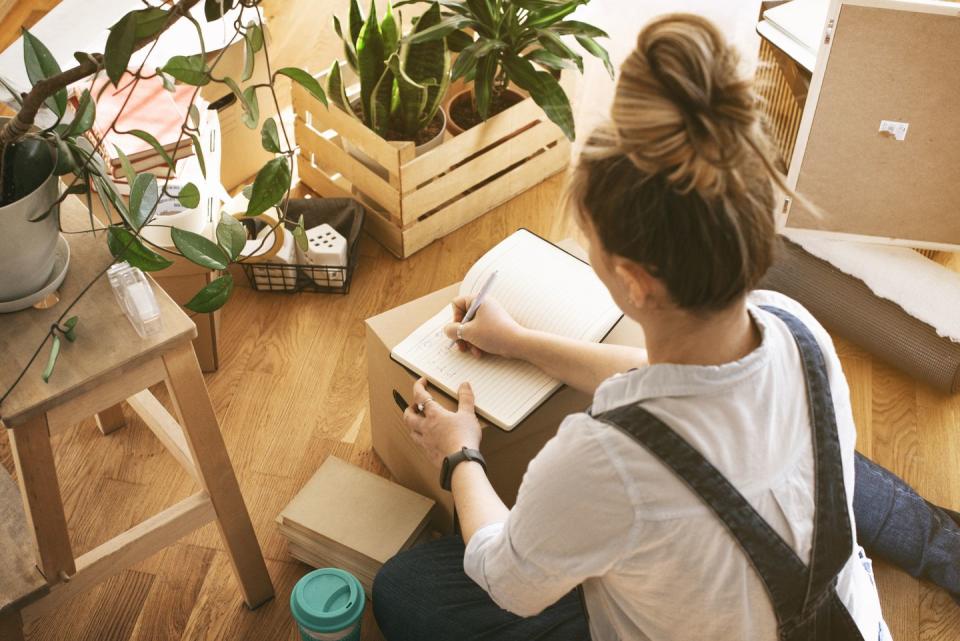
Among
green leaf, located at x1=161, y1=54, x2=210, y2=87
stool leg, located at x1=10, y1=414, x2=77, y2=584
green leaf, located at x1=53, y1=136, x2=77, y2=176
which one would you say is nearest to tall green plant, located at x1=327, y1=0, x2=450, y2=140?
green leaf, located at x1=161, y1=54, x2=210, y2=87

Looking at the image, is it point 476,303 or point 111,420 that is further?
point 111,420

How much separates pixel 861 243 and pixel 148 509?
149 cm

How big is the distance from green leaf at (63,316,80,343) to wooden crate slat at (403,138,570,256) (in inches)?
39.7

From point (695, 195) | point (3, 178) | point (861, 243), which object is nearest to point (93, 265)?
point (3, 178)

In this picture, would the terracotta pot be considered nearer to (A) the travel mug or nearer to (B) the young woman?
(A) the travel mug

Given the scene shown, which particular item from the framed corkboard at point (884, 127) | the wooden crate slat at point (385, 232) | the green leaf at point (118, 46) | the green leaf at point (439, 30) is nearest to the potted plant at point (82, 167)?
the green leaf at point (118, 46)

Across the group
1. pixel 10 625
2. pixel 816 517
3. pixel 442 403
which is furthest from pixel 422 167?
pixel 816 517

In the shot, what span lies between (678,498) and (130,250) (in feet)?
2.24

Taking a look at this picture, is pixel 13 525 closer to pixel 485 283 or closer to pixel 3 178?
pixel 3 178

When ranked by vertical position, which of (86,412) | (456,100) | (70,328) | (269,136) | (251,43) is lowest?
(86,412)

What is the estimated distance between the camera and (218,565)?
5.16 feet

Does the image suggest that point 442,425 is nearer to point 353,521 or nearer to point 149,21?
point 353,521

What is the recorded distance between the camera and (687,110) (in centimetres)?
75

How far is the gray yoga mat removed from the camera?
1.81 meters
